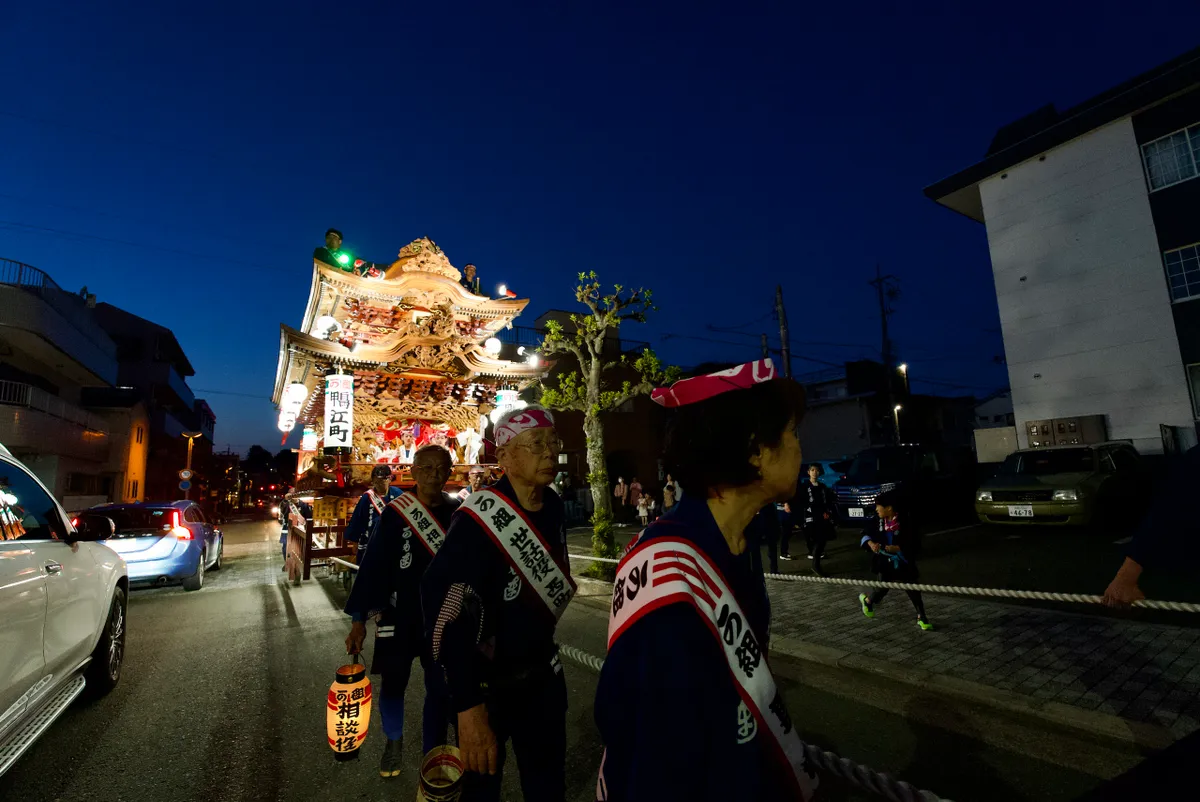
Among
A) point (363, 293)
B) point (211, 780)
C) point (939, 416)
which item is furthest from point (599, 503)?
point (939, 416)

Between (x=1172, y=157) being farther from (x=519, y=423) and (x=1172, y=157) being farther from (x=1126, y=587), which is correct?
(x=519, y=423)

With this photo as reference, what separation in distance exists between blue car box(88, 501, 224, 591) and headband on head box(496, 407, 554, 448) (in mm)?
9266

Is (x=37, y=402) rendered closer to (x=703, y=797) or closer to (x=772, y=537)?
(x=772, y=537)

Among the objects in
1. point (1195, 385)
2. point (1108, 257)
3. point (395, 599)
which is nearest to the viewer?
point (395, 599)

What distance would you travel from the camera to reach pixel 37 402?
19688mm

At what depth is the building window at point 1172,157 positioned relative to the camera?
13.0m

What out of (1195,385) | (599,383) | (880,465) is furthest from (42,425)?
(1195,385)

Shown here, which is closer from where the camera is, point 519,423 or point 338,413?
point 519,423

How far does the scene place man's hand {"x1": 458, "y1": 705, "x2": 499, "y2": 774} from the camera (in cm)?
195

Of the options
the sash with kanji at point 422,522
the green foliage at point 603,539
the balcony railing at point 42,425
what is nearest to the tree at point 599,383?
the green foliage at point 603,539

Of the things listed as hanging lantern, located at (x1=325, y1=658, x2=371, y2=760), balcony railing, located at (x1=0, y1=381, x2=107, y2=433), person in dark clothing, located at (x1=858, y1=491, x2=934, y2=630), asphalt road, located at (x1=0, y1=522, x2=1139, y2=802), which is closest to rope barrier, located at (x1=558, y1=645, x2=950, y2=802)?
asphalt road, located at (x1=0, y1=522, x2=1139, y2=802)

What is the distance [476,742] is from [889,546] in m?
5.79

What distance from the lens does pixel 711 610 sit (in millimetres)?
1279

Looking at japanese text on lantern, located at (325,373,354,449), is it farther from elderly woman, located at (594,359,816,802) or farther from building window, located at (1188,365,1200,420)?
building window, located at (1188,365,1200,420)
